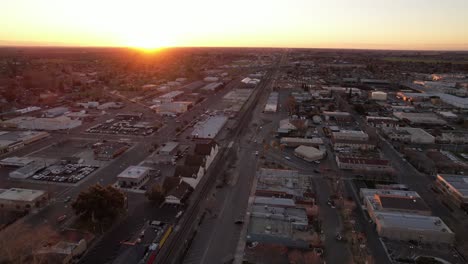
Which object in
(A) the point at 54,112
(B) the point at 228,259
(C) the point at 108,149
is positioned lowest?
(B) the point at 228,259

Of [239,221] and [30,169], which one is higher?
[30,169]

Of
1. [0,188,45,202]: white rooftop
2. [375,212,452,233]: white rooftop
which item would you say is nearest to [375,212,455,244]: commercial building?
[375,212,452,233]: white rooftop

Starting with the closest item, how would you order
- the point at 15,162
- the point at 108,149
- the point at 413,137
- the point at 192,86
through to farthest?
the point at 15,162 < the point at 108,149 < the point at 413,137 < the point at 192,86

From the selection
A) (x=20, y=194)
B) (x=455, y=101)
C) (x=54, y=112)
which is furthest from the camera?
(x=455, y=101)

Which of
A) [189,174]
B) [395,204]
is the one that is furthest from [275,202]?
[395,204]

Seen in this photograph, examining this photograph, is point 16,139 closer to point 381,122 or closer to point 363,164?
point 363,164

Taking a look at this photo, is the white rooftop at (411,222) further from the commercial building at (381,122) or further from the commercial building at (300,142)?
the commercial building at (381,122)

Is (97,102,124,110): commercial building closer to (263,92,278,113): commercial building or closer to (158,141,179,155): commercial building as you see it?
(158,141,179,155): commercial building
